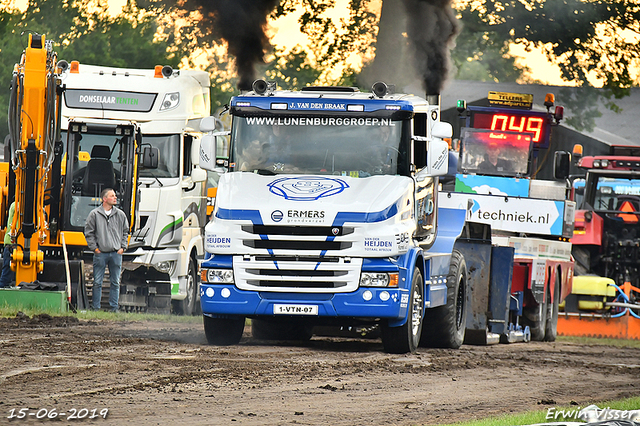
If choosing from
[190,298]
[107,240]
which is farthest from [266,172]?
[190,298]

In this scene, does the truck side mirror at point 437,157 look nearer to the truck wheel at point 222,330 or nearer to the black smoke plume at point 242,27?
the truck wheel at point 222,330

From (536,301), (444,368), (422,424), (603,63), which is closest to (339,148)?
(444,368)

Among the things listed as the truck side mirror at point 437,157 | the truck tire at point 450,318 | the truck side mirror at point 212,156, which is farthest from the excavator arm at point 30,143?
the truck side mirror at point 437,157

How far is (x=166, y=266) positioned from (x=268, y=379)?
9.38m

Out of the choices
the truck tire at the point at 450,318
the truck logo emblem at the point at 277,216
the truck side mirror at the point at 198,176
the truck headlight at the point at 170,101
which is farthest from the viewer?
the truck headlight at the point at 170,101

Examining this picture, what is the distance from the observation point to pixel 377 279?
12.2m

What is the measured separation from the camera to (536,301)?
18.3 m

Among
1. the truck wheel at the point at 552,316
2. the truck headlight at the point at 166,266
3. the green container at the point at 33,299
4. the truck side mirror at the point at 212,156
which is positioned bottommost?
the truck wheel at the point at 552,316

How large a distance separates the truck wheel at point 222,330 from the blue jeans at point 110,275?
4.66 meters

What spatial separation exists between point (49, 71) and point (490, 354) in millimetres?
7785

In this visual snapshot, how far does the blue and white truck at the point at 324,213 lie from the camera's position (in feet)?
39.8

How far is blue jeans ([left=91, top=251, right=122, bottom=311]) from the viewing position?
17.5 metres

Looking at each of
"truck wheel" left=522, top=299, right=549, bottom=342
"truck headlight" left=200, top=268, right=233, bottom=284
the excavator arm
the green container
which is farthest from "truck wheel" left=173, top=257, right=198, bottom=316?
"truck headlight" left=200, top=268, right=233, bottom=284

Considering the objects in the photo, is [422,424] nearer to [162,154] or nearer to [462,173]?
[162,154]
